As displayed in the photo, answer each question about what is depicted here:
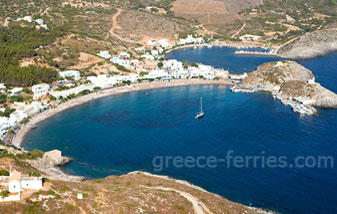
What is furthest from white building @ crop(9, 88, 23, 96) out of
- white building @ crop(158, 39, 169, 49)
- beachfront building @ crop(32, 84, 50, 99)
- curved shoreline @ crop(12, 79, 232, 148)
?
white building @ crop(158, 39, 169, 49)

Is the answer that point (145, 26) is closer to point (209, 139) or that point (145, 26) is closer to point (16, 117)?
point (16, 117)

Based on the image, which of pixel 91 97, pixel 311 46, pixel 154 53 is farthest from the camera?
pixel 311 46

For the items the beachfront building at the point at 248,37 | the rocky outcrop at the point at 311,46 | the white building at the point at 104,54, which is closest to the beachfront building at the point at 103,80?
the white building at the point at 104,54

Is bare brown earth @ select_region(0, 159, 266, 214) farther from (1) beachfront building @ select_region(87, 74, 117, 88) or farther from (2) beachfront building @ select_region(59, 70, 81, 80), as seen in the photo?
(2) beachfront building @ select_region(59, 70, 81, 80)

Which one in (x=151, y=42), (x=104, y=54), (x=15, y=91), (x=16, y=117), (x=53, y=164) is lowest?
(x=53, y=164)

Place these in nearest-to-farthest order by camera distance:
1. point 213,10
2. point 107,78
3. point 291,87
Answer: point 291,87
point 107,78
point 213,10

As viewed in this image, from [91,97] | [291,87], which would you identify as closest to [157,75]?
[91,97]

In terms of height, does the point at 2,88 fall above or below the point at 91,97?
above

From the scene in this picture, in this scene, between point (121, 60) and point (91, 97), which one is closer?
point (91, 97)
